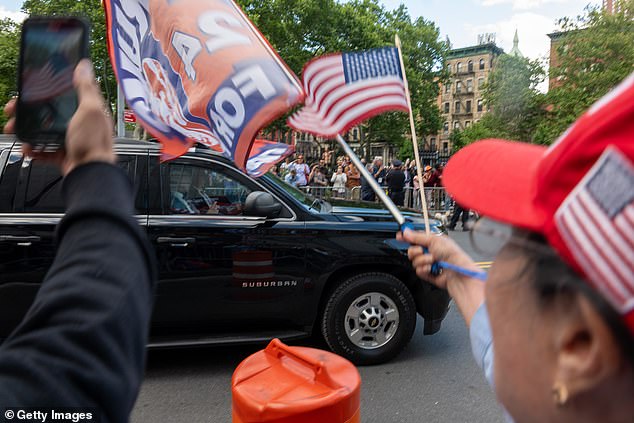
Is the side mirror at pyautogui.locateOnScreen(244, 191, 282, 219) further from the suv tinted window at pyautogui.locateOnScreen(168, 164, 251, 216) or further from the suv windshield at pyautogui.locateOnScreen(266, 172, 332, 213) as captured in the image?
the suv windshield at pyautogui.locateOnScreen(266, 172, 332, 213)

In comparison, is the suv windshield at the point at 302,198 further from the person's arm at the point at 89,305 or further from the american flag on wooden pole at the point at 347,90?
the person's arm at the point at 89,305

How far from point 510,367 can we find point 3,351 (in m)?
0.80

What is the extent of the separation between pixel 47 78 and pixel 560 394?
3.63ft

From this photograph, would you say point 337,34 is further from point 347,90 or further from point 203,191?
point 347,90

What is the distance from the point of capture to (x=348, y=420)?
2410mm

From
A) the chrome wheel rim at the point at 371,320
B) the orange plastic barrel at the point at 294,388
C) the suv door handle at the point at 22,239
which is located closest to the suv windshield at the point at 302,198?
the chrome wheel rim at the point at 371,320

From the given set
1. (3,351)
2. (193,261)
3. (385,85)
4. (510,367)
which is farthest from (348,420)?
(193,261)

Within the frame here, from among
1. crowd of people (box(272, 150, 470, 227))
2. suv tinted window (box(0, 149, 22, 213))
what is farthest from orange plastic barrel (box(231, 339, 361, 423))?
crowd of people (box(272, 150, 470, 227))

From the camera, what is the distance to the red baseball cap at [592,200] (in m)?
0.62

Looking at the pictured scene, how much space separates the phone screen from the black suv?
3210 mm

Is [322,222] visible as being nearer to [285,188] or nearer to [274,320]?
[285,188]

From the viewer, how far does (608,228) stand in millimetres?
633

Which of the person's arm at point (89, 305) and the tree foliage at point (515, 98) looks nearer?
the person's arm at point (89, 305)

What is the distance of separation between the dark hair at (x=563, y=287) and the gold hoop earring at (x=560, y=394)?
11 cm
